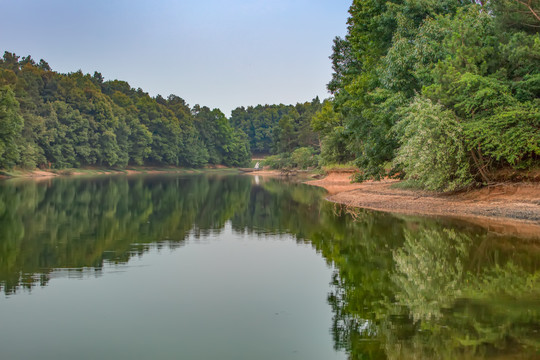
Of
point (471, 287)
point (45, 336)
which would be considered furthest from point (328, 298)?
point (45, 336)

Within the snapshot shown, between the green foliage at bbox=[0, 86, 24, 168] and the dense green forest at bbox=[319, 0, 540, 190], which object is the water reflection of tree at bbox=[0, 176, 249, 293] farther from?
the green foliage at bbox=[0, 86, 24, 168]

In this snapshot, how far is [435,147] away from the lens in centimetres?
2131

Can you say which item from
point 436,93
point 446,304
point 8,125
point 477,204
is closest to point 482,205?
point 477,204

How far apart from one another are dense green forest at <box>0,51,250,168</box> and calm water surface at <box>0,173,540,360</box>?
158 feet

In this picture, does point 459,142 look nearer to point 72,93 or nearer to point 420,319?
point 420,319

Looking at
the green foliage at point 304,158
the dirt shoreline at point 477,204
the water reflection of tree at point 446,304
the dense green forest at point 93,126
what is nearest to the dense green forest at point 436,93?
the dirt shoreline at point 477,204

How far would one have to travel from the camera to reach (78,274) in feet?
37.4

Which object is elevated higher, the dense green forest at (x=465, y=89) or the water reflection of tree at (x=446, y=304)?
the dense green forest at (x=465, y=89)

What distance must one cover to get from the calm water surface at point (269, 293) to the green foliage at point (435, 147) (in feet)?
12.6

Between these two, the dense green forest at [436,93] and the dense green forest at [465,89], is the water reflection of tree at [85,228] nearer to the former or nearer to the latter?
the dense green forest at [436,93]

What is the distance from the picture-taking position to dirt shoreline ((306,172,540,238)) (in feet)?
59.1

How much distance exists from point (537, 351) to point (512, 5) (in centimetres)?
1803

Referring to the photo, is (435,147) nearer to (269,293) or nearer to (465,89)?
(465,89)

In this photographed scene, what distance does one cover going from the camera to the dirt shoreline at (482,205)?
18016 mm
